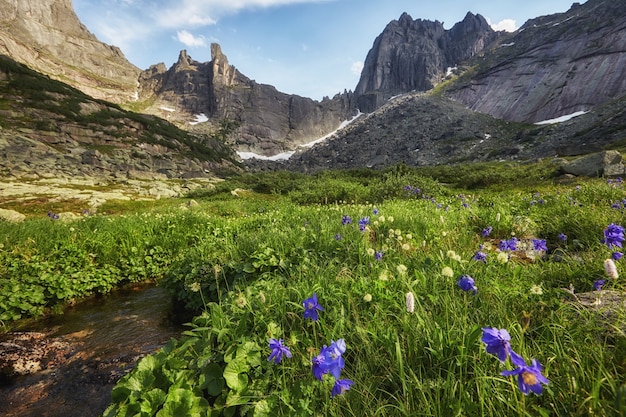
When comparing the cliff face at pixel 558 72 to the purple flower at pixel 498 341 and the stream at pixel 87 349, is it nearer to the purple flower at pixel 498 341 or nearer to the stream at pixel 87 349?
the purple flower at pixel 498 341

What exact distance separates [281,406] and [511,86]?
170843 mm

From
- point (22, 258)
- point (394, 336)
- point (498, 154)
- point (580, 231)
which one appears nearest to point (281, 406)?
point (394, 336)

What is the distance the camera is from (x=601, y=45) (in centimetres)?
10925

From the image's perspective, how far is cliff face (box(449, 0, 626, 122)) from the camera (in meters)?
101

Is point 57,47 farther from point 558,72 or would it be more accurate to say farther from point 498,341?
point 558,72

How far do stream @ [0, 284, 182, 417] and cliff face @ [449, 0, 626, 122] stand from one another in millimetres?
135885

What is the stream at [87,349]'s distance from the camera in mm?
3797

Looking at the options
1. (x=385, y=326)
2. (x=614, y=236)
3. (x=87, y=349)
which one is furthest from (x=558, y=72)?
(x=87, y=349)

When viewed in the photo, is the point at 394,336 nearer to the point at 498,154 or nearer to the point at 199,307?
the point at 199,307

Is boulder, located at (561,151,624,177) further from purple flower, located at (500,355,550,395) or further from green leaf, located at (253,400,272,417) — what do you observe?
green leaf, located at (253,400,272,417)

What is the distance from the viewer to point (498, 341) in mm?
1389

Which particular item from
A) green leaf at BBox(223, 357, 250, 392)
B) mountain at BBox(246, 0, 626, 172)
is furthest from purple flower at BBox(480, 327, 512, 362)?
mountain at BBox(246, 0, 626, 172)

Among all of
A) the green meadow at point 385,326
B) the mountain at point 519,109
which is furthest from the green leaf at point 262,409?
the mountain at point 519,109

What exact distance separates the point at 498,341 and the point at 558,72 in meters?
159
